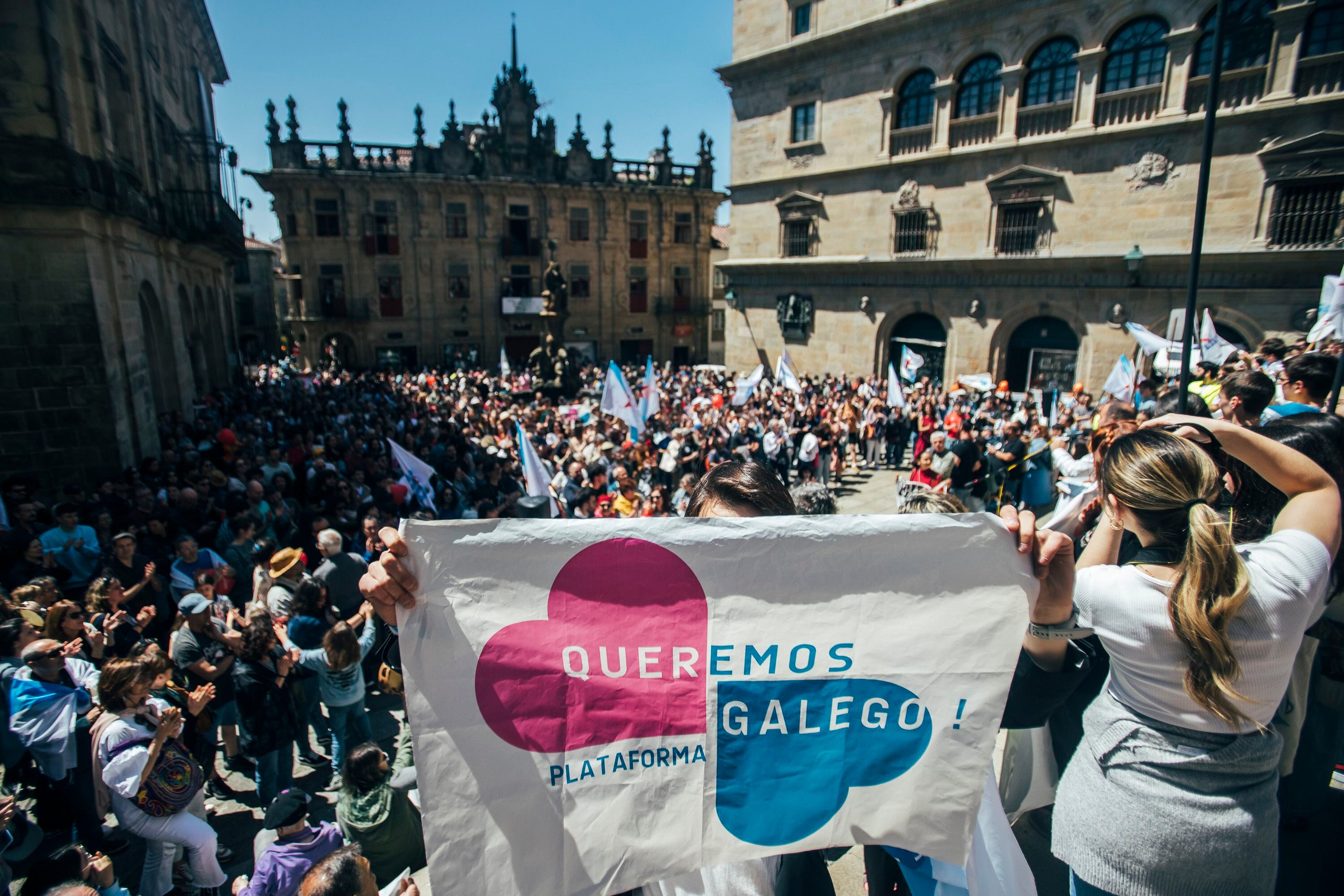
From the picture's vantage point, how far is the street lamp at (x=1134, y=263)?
15.5 meters

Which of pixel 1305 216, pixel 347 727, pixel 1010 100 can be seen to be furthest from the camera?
pixel 1010 100

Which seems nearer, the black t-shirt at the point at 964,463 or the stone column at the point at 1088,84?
the black t-shirt at the point at 964,463

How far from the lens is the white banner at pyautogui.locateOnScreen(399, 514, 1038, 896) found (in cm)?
184

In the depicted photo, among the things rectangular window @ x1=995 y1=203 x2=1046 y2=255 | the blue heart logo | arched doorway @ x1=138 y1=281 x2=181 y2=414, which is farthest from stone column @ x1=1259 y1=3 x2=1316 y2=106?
arched doorway @ x1=138 y1=281 x2=181 y2=414

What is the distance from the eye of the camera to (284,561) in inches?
219

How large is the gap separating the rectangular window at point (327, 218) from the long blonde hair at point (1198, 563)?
39.8 metres

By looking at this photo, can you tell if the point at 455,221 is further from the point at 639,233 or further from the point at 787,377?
the point at 787,377

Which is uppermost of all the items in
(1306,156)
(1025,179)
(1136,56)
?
(1136,56)

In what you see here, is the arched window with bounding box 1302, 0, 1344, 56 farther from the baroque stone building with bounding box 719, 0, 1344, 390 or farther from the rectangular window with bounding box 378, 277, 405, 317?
the rectangular window with bounding box 378, 277, 405, 317

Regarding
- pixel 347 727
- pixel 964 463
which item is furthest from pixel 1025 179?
pixel 347 727

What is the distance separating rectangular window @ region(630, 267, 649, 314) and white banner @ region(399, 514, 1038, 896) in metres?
39.5

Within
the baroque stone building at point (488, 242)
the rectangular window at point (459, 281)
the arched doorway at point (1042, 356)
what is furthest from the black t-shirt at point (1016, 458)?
the rectangular window at point (459, 281)

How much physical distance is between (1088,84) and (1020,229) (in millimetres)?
3923

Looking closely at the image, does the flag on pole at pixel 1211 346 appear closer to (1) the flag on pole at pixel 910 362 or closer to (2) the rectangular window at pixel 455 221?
(1) the flag on pole at pixel 910 362
